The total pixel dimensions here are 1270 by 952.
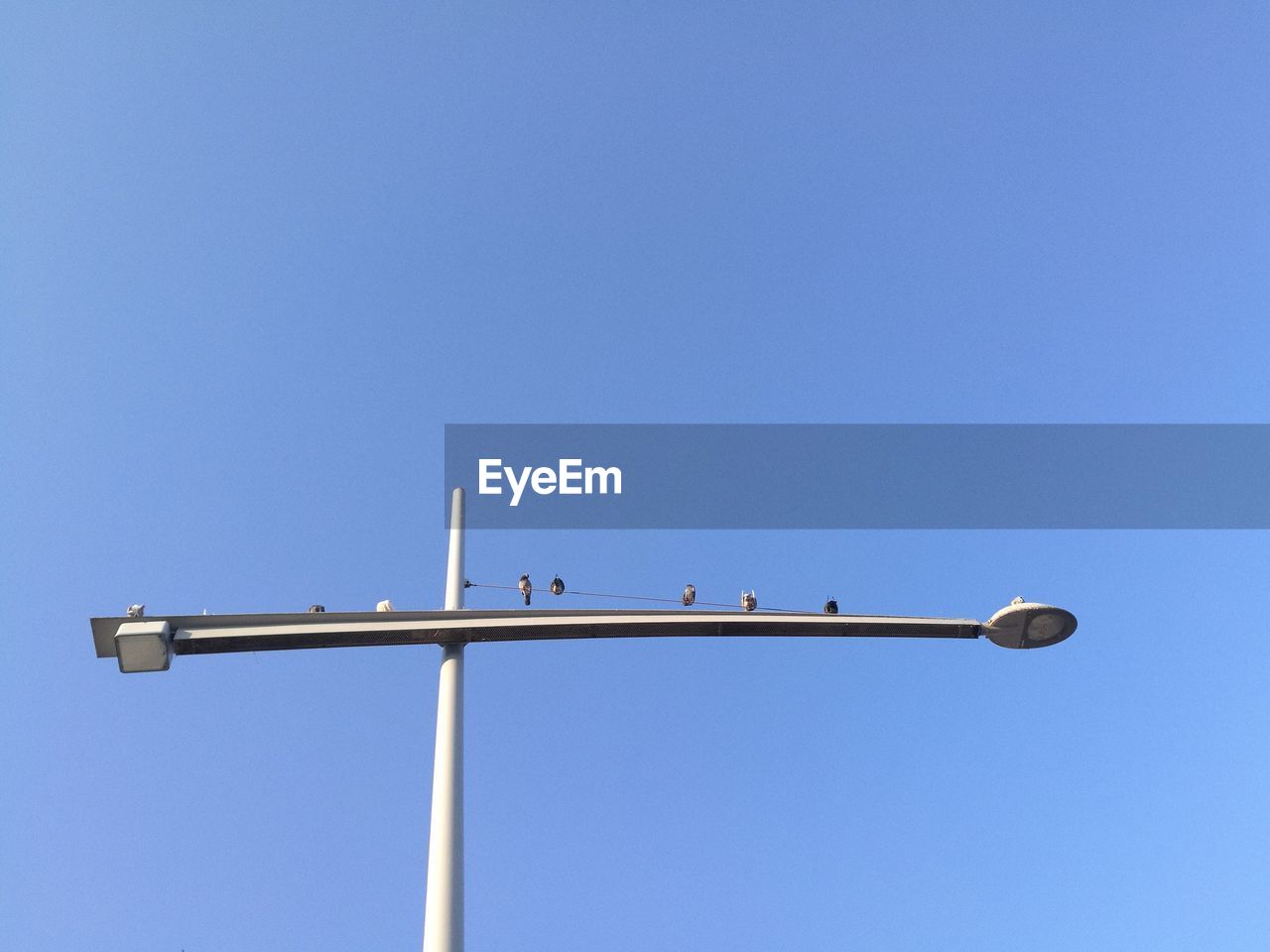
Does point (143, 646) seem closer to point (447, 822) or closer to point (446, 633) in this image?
point (446, 633)

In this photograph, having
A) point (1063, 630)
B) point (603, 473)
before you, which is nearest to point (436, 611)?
point (1063, 630)

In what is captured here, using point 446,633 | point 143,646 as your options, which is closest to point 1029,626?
point 446,633

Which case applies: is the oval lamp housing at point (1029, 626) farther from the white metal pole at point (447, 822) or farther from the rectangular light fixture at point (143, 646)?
the rectangular light fixture at point (143, 646)

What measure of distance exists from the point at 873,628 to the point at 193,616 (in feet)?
27.2

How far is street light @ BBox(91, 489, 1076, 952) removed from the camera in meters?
13.4

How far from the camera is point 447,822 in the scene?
46.8ft

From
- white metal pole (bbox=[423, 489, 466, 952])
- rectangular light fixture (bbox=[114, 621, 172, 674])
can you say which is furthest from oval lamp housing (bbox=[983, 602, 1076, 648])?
rectangular light fixture (bbox=[114, 621, 172, 674])

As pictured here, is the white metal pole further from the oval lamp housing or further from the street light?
the oval lamp housing

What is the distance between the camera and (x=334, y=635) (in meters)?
13.7

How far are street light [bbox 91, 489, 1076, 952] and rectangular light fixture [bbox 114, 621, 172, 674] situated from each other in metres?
0.01

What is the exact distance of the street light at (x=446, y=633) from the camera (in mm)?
13414

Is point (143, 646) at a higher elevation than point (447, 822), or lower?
higher

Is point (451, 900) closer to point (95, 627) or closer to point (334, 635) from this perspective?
point (334, 635)

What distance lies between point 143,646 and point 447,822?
4219mm
